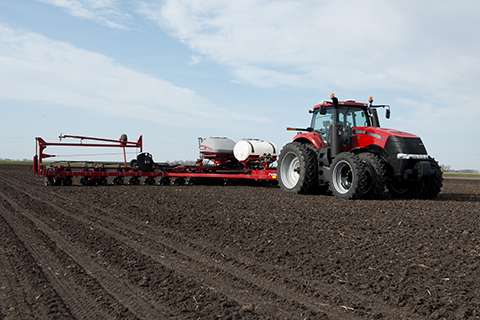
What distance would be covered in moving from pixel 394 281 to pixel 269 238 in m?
2.18

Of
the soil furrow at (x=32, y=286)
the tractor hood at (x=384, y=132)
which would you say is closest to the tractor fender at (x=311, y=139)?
the tractor hood at (x=384, y=132)

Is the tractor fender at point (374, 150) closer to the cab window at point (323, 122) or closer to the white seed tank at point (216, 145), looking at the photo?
the cab window at point (323, 122)

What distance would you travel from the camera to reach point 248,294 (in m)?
4.29

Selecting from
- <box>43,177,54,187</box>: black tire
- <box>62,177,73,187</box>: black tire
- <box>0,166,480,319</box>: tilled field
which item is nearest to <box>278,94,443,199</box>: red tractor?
<box>0,166,480,319</box>: tilled field

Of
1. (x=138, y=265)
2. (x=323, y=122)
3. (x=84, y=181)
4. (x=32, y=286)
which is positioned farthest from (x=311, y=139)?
(x=32, y=286)

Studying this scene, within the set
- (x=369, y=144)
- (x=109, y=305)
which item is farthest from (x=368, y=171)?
(x=109, y=305)

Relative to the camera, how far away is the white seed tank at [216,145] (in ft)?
56.2

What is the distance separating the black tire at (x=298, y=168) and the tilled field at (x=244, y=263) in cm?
260

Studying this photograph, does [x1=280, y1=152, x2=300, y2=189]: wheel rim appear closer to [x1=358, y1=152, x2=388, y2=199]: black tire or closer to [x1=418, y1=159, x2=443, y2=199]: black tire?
[x1=358, y1=152, x2=388, y2=199]: black tire

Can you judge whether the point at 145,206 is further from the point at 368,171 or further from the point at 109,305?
the point at 109,305

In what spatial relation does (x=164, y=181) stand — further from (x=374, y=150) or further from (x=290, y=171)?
(x=374, y=150)

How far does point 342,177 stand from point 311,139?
1.57 meters

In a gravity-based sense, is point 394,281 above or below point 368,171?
below

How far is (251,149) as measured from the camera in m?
15.8
